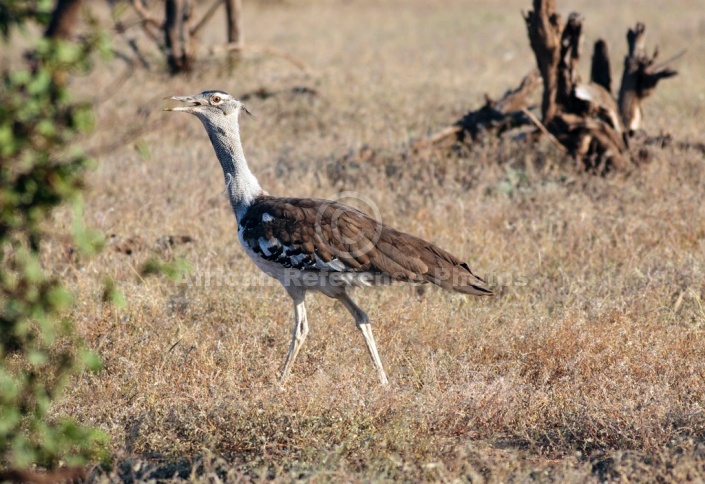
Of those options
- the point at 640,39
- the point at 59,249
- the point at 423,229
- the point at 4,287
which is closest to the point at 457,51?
the point at 640,39

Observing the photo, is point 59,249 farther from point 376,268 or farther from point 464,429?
point 464,429

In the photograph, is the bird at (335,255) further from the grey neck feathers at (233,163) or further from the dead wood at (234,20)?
the dead wood at (234,20)

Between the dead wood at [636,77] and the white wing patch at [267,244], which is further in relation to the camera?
the dead wood at [636,77]

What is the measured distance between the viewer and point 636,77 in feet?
25.4

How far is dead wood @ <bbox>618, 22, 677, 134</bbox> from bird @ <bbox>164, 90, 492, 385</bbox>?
4247 millimetres

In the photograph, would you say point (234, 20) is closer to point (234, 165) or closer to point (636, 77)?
point (636, 77)

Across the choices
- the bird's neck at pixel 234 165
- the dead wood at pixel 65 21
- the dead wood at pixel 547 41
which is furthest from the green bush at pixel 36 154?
the dead wood at pixel 547 41

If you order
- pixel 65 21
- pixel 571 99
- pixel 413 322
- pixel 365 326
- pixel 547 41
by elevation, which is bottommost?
pixel 413 322

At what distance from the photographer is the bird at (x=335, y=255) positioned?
13.7 ft

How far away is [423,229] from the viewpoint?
6.24 meters

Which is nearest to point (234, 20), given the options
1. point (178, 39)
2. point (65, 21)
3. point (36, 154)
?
point (178, 39)

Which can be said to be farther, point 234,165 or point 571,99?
point 571,99

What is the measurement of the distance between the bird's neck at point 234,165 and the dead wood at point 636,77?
4.40 metres

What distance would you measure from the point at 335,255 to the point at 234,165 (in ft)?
2.94
